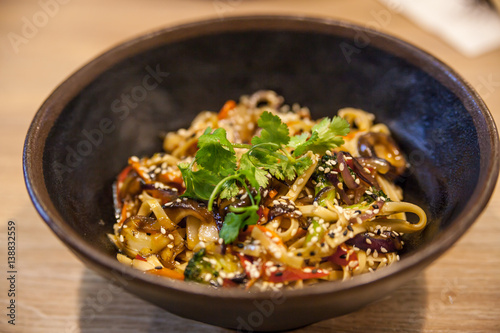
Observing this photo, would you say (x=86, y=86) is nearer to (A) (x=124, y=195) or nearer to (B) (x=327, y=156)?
(A) (x=124, y=195)

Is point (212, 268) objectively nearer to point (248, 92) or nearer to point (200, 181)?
point (200, 181)

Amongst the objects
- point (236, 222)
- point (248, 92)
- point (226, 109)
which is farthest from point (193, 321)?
point (248, 92)

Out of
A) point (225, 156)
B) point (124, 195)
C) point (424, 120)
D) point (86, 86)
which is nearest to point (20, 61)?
point (86, 86)

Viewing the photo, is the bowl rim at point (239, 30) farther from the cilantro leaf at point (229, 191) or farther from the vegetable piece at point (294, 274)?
the cilantro leaf at point (229, 191)

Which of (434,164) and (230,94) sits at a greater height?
(230,94)

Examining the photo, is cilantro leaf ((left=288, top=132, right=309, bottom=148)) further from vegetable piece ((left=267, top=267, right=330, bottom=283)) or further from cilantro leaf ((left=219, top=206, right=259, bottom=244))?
vegetable piece ((left=267, top=267, right=330, bottom=283))

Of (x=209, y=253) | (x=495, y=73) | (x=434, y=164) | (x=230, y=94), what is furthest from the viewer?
(x=495, y=73)

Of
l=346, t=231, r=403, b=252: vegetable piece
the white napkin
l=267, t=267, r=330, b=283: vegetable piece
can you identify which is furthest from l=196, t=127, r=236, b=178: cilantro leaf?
the white napkin

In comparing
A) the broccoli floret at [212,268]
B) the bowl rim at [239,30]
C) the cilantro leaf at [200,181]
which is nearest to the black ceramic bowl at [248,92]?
the bowl rim at [239,30]

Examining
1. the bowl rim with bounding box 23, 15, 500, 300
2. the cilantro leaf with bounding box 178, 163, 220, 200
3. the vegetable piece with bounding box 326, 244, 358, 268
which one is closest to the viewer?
the bowl rim with bounding box 23, 15, 500, 300

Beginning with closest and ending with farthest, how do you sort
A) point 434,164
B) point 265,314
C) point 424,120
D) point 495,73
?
point 265,314 → point 434,164 → point 424,120 → point 495,73
